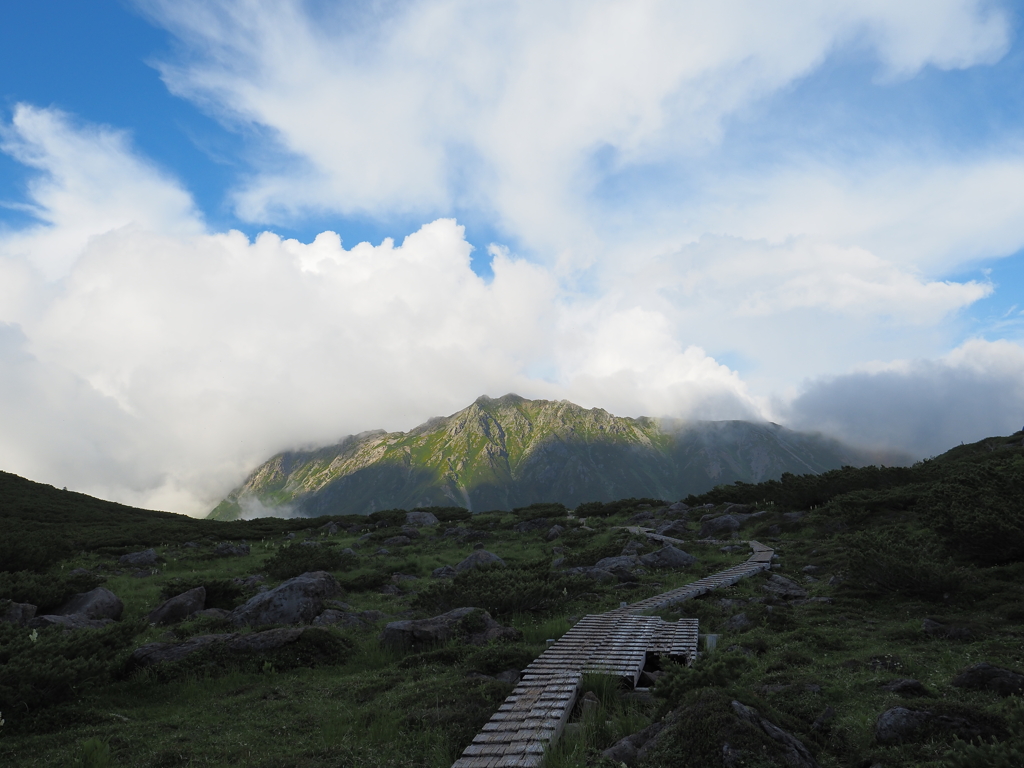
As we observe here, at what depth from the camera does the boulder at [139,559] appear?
31250mm

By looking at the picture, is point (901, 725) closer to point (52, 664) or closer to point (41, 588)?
point (52, 664)

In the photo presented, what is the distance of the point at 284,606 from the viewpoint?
17.9 meters

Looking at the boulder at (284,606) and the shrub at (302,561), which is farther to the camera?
the shrub at (302,561)

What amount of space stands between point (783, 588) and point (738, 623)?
5504 mm

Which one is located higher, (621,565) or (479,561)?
(479,561)

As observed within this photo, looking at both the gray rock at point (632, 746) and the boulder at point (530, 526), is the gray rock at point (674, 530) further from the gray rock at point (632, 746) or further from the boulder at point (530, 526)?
the gray rock at point (632, 746)

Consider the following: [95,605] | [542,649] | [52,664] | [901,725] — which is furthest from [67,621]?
[901,725]

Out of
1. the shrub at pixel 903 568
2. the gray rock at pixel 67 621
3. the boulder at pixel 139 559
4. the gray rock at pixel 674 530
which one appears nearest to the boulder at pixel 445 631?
the gray rock at pixel 67 621

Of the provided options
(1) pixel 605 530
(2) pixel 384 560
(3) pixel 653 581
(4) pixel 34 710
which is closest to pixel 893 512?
(3) pixel 653 581

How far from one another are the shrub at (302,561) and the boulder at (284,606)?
8308 mm

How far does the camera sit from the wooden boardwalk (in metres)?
7.46

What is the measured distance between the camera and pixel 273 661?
13.4 metres

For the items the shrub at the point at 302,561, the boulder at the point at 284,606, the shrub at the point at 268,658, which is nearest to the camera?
the shrub at the point at 268,658

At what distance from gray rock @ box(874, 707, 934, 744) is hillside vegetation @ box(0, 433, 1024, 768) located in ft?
0.07
